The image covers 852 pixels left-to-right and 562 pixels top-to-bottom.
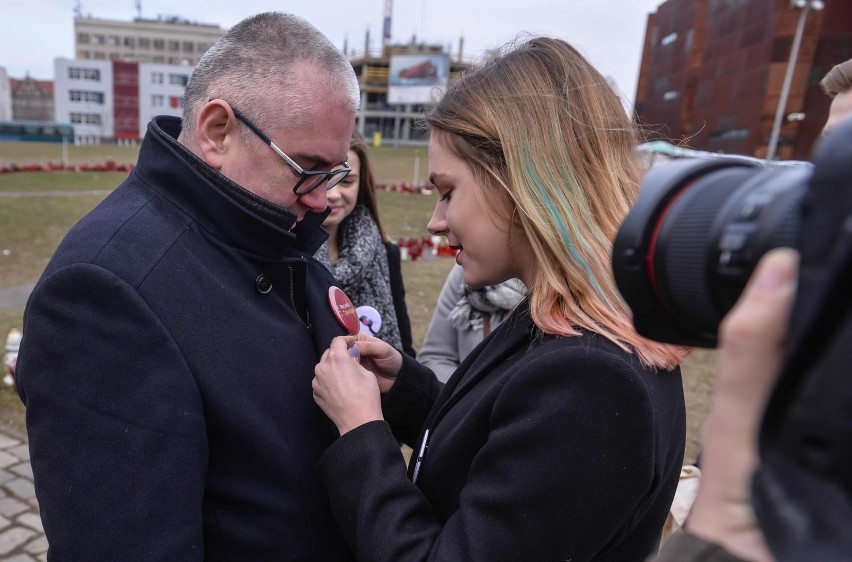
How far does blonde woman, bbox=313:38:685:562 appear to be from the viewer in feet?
3.73

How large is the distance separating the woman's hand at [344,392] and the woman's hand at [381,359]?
36 cm

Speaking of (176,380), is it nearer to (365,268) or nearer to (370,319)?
(370,319)

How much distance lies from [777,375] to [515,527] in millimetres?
784

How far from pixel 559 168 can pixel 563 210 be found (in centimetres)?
10

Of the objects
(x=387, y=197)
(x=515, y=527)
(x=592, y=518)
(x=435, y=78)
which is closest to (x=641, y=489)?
(x=592, y=518)

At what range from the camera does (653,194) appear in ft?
2.51

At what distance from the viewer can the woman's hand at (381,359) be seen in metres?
1.97

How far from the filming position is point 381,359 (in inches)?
80.3

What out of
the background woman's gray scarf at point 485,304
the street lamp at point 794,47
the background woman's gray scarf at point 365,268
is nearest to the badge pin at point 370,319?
the background woman's gray scarf at point 365,268

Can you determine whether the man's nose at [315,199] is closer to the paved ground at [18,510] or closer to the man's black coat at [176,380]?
the man's black coat at [176,380]

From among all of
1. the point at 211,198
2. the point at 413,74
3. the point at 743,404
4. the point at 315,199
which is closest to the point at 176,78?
the point at 413,74

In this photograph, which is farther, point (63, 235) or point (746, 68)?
point (746, 68)

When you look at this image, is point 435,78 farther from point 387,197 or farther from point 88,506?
point 88,506

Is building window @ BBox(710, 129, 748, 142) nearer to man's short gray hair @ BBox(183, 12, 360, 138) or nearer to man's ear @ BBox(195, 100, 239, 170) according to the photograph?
man's short gray hair @ BBox(183, 12, 360, 138)
